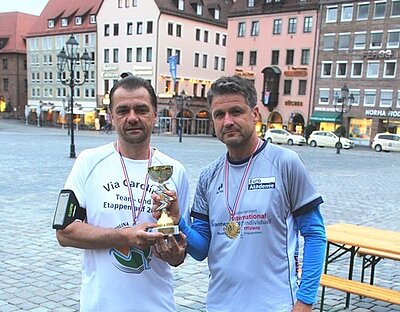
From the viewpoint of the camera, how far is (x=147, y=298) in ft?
7.92

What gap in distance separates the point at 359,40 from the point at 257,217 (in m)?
47.2

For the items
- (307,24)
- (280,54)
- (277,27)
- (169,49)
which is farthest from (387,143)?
(169,49)

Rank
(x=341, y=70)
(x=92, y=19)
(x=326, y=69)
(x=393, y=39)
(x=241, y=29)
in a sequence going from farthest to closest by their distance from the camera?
(x=92, y=19), (x=241, y=29), (x=326, y=69), (x=341, y=70), (x=393, y=39)

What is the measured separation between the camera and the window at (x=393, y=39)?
4319 centimetres

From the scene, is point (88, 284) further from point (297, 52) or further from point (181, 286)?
point (297, 52)

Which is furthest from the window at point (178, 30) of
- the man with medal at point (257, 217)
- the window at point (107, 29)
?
the man with medal at point (257, 217)

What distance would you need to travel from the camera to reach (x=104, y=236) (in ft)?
7.50

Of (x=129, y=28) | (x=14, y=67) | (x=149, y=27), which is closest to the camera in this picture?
(x=149, y=27)

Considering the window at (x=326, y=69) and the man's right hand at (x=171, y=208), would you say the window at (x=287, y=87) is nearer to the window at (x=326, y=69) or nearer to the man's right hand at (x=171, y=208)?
the window at (x=326, y=69)

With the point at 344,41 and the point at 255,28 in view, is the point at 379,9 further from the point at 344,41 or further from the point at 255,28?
the point at 255,28

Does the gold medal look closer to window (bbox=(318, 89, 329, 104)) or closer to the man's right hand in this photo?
the man's right hand

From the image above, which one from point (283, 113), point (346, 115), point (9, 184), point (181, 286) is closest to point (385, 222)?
point (181, 286)

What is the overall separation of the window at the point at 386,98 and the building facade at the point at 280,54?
23.9ft

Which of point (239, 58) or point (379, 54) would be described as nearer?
point (379, 54)
